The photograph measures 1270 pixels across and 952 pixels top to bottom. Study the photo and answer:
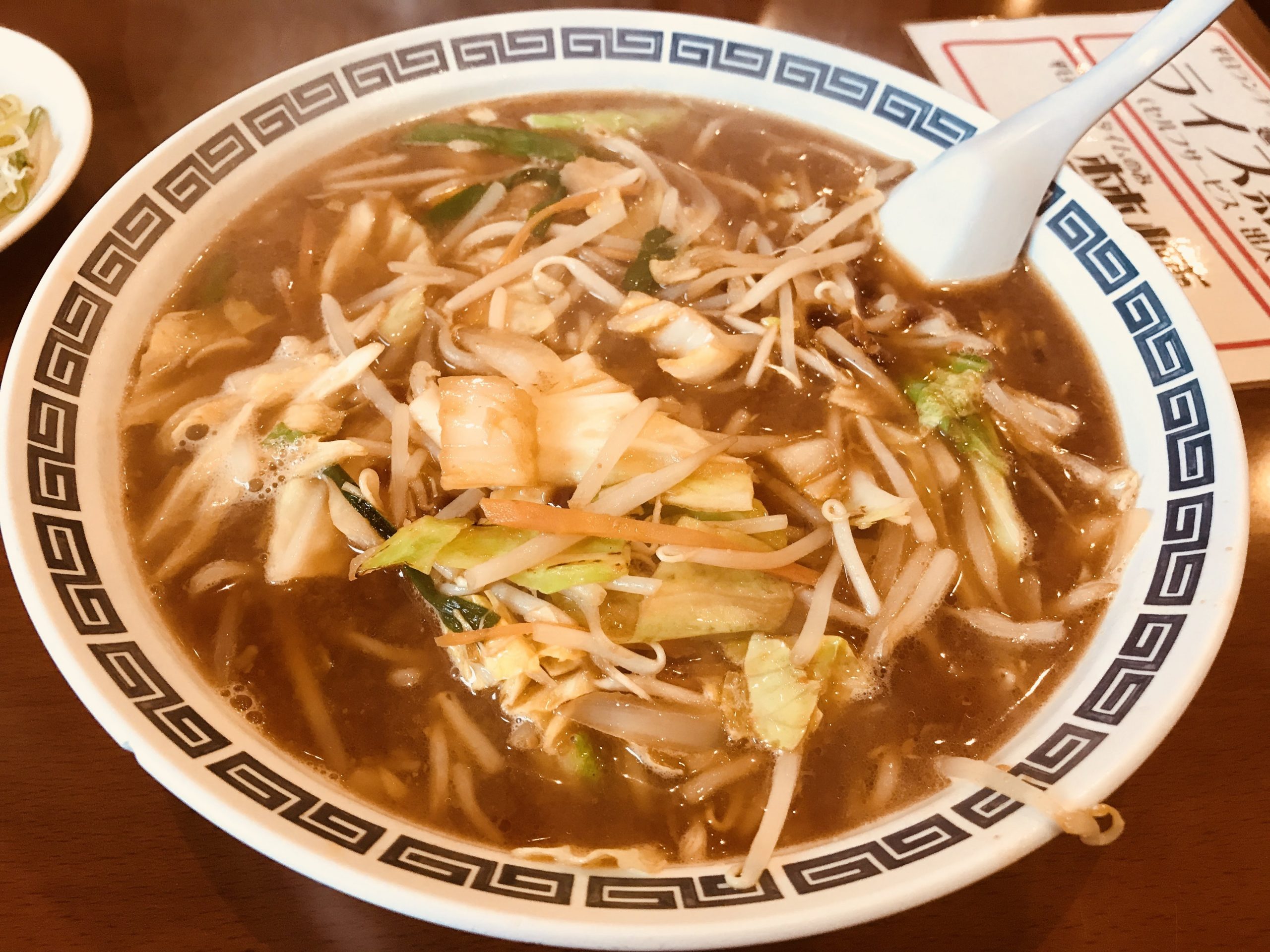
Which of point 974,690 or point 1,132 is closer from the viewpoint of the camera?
point 974,690

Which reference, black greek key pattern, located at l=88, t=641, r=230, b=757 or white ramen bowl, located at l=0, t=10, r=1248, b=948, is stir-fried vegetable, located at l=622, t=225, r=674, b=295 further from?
black greek key pattern, located at l=88, t=641, r=230, b=757

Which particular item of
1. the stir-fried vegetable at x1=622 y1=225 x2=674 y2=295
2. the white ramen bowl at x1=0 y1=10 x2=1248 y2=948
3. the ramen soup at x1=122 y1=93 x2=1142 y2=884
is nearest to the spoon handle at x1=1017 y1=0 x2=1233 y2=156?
the white ramen bowl at x1=0 y1=10 x2=1248 y2=948

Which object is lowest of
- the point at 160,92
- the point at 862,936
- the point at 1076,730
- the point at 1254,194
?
the point at 862,936

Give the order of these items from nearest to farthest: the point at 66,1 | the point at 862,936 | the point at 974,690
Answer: the point at 862,936 < the point at 974,690 < the point at 66,1

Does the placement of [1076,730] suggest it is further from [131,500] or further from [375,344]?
[131,500]

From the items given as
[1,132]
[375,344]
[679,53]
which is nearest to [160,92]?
[1,132]

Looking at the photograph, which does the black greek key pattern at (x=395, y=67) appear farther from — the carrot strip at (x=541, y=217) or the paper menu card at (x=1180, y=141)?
the paper menu card at (x=1180, y=141)

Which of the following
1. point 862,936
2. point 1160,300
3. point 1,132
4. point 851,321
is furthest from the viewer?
point 1,132
